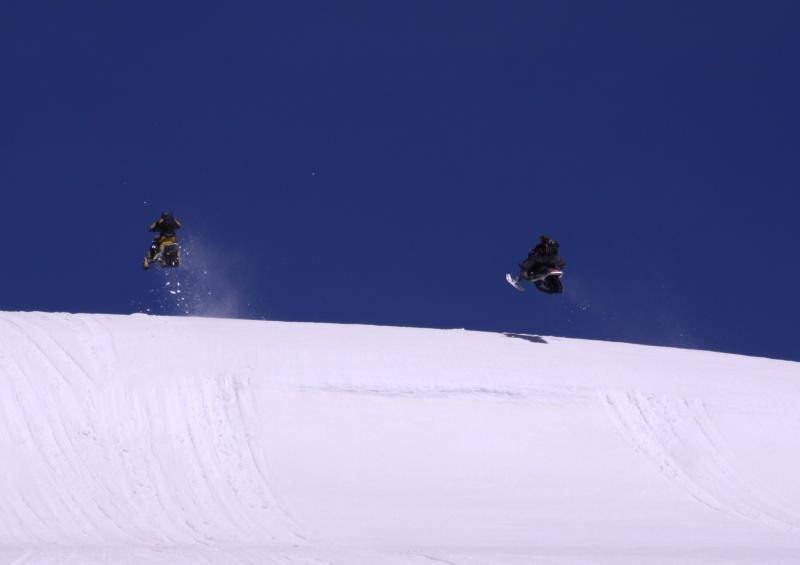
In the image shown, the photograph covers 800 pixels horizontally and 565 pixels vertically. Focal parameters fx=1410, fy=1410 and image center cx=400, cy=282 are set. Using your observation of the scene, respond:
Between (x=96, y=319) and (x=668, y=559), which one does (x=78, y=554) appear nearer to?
(x=668, y=559)

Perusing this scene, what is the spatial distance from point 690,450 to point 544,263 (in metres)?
5.28

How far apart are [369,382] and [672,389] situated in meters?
4.83

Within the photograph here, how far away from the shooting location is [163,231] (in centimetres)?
2355

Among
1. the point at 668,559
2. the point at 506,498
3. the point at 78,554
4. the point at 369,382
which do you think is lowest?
the point at 78,554

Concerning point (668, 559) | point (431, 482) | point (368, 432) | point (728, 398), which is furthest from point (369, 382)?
point (668, 559)

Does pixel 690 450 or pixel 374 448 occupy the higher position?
pixel 690 450

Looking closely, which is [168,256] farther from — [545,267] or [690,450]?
[690,450]

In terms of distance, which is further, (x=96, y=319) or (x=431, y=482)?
(x=96, y=319)

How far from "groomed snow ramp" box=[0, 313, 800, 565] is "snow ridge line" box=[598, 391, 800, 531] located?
40 millimetres

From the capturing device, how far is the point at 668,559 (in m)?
13.2

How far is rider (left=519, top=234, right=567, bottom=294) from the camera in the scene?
2353 cm

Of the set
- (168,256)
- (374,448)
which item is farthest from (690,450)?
(168,256)

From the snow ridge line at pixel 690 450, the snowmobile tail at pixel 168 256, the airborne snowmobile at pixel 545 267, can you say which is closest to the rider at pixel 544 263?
the airborne snowmobile at pixel 545 267

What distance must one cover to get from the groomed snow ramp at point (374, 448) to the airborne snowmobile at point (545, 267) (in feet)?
3.04
